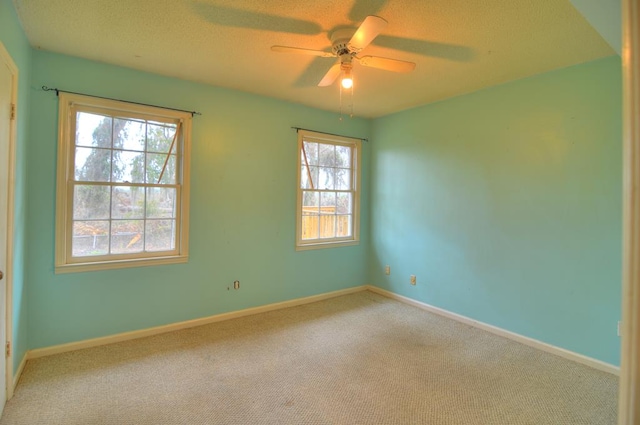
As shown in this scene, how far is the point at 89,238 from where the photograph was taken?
110 inches

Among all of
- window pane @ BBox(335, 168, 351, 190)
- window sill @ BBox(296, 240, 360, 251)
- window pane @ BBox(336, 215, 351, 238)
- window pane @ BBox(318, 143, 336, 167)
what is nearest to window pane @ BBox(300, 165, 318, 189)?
window pane @ BBox(318, 143, 336, 167)

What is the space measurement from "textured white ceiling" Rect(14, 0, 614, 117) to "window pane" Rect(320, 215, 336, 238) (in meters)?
1.87

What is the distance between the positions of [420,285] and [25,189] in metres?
4.04

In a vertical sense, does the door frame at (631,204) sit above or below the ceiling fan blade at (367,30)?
below

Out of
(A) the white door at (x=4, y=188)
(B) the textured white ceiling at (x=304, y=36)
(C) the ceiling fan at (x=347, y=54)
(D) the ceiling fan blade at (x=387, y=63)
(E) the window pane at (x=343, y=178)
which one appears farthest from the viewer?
(E) the window pane at (x=343, y=178)

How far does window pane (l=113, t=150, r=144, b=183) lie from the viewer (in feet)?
9.46

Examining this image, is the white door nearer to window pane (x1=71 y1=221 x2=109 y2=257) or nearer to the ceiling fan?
window pane (x1=71 y1=221 x2=109 y2=257)

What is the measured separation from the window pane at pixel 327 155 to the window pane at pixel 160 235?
80.7 inches

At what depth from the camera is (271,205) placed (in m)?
3.80

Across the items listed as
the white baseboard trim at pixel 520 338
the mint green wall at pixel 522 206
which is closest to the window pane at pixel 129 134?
the mint green wall at pixel 522 206

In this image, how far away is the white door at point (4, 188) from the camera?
184cm

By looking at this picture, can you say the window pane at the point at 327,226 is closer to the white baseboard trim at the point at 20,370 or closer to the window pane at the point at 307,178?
the window pane at the point at 307,178

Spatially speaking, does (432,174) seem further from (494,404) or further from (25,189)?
(25,189)

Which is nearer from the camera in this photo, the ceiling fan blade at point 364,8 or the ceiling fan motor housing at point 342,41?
the ceiling fan blade at point 364,8
